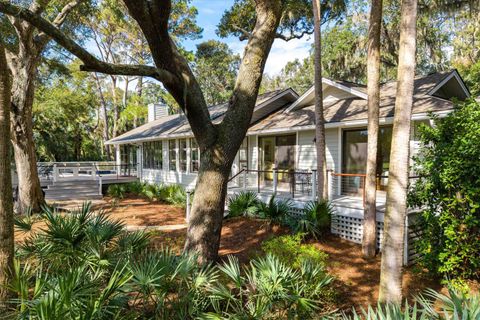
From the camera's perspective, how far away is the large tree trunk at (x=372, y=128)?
7004mm

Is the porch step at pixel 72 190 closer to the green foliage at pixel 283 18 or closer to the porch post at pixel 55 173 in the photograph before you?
the porch post at pixel 55 173

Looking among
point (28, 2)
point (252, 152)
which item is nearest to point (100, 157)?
point (28, 2)

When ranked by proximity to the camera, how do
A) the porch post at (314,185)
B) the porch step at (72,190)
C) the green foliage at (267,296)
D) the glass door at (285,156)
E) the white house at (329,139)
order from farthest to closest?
the porch step at (72,190), the glass door at (285,156), the white house at (329,139), the porch post at (314,185), the green foliage at (267,296)

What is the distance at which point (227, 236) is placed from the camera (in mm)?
8969

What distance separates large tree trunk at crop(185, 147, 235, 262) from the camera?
5480 millimetres

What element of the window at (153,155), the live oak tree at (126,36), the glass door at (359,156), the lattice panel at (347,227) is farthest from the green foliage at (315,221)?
the live oak tree at (126,36)

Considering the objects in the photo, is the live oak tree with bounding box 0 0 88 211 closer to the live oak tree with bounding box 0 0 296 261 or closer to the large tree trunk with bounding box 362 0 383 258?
the live oak tree with bounding box 0 0 296 261

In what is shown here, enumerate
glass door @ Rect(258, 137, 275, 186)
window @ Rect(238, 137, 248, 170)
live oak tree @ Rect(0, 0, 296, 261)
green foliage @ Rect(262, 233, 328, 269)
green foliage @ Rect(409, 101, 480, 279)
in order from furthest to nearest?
window @ Rect(238, 137, 248, 170) → glass door @ Rect(258, 137, 275, 186) → green foliage @ Rect(262, 233, 328, 269) → live oak tree @ Rect(0, 0, 296, 261) → green foliage @ Rect(409, 101, 480, 279)

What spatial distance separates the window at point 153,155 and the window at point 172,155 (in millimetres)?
1251

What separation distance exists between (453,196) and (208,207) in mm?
4574

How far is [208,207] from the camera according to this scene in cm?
550

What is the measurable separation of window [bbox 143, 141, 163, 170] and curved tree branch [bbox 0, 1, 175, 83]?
15.7 metres

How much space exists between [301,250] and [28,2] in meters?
15.0

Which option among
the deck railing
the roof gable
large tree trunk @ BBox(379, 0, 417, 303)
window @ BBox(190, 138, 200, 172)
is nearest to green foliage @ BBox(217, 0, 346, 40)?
the roof gable
